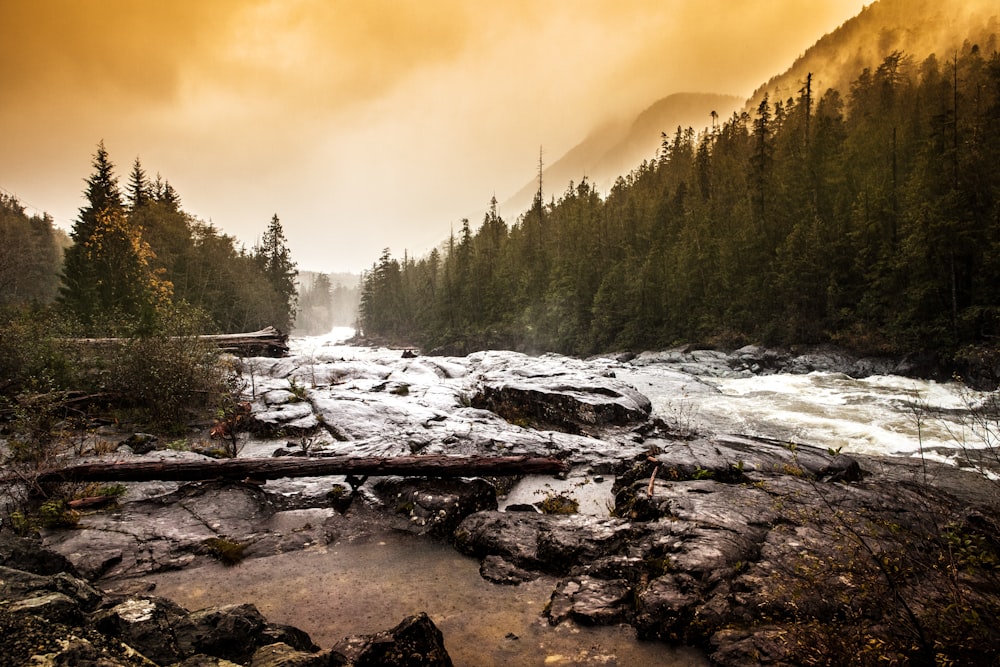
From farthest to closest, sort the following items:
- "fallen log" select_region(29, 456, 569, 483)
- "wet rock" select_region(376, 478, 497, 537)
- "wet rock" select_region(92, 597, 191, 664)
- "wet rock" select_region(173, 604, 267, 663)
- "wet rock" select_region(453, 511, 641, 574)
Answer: "fallen log" select_region(29, 456, 569, 483)
"wet rock" select_region(376, 478, 497, 537)
"wet rock" select_region(453, 511, 641, 574)
"wet rock" select_region(173, 604, 267, 663)
"wet rock" select_region(92, 597, 191, 664)

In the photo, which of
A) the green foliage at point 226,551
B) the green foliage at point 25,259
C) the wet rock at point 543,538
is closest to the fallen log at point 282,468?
the wet rock at point 543,538

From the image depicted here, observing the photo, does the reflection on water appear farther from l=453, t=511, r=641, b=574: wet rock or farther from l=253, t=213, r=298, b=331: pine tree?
l=253, t=213, r=298, b=331: pine tree

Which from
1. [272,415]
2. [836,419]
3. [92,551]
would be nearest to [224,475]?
[92,551]

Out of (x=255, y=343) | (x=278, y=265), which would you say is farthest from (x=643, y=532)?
(x=278, y=265)

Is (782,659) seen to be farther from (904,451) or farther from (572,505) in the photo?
(904,451)

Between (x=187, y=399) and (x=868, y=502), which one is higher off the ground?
(x=187, y=399)

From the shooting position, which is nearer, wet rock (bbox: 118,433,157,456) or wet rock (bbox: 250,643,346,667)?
wet rock (bbox: 250,643,346,667)

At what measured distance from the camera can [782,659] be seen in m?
3.44

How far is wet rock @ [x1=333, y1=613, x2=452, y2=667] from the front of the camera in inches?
131

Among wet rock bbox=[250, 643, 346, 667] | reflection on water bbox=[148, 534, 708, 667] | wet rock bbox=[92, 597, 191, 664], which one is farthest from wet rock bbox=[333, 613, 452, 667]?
wet rock bbox=[92, 597, 191, 664]

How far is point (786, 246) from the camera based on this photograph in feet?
114

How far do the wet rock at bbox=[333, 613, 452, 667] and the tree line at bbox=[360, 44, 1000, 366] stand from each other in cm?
2821

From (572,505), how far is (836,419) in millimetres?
12044

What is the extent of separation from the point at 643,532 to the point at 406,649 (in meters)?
3.55
